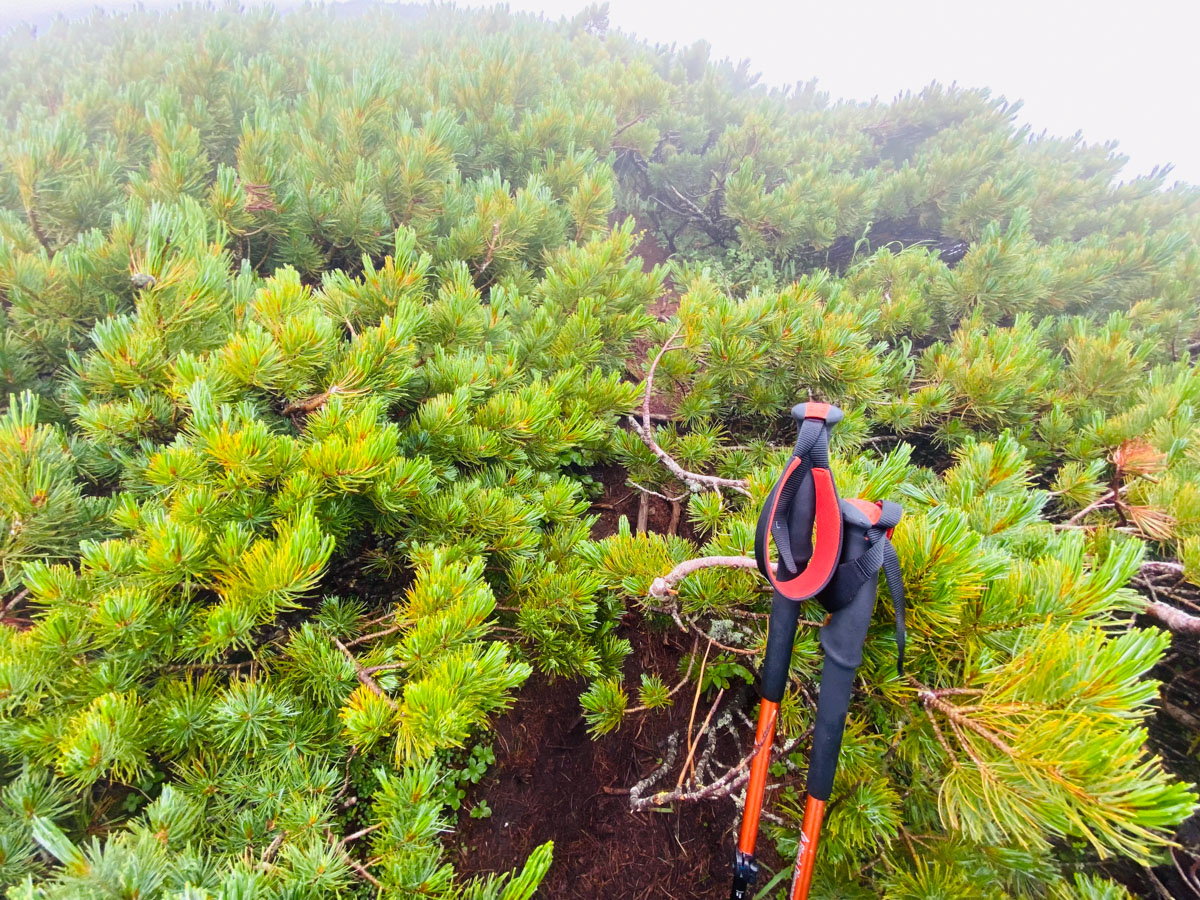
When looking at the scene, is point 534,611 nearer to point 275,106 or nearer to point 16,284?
point 16,284

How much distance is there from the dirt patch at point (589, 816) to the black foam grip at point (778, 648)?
0.79 meters

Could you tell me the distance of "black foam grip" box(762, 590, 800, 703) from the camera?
0.93 metres

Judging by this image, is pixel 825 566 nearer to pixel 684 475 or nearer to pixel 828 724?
pixel 828 724

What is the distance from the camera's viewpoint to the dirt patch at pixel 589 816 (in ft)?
5.08

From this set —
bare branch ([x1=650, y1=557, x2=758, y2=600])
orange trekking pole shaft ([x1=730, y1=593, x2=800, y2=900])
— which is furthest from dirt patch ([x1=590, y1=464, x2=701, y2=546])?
orange trekking pole shaft ([x1=730, y1=593, x2=800, y2=900])

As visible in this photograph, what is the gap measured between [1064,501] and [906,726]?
1298mm

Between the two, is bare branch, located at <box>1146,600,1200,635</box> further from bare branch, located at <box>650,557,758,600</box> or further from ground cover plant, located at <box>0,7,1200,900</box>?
bare branch, located at <box>650,557,758,600</box>

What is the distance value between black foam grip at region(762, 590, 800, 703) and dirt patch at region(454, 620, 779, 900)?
79 cm

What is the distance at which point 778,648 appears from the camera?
0.94 m

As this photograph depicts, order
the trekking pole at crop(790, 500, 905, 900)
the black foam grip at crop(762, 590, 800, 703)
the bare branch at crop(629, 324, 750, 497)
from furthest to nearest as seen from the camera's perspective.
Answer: the bare branch at crop(629, 324, 750, 497), the black foam grip at crop(762, 590, 800, 703), the trekking pole at crop(790, 500, 905, 900)

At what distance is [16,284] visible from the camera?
4.94 feet

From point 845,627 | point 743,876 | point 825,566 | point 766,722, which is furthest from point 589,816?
point 825,566

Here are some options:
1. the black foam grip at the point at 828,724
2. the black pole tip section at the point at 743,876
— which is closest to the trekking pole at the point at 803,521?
the black foam grip at the point at 828,724

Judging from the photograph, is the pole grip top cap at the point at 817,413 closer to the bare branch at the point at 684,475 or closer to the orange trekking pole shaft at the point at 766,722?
the orange trekking pole shaft at the point at 766,722
